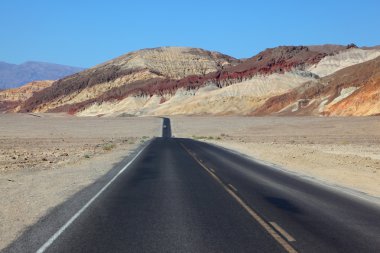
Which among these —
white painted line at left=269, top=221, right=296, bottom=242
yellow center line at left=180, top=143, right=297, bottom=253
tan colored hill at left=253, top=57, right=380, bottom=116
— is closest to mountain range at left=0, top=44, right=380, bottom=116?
tan colored hill at left=253, top=57, right=380, bottom=116

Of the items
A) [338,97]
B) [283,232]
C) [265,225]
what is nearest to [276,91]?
[338,97]

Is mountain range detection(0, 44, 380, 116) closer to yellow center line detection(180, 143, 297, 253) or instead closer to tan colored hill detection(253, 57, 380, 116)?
tan colored hill detection(253, 57, 380, 116)

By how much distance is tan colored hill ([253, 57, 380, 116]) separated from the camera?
3595 inches

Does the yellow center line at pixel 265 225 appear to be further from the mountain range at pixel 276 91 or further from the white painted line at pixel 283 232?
the mountain range at pixel 276 91

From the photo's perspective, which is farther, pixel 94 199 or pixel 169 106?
pixel 169 106

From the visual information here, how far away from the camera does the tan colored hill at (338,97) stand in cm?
9131

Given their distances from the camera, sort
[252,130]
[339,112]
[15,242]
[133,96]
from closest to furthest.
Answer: [15,242] → [252,130] → [339,112] → [133,96]

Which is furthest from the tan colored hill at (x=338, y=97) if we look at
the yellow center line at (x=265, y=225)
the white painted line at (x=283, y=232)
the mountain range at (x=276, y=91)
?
the white painted line at (x=283, y=232)

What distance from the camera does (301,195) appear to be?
15.4 metres

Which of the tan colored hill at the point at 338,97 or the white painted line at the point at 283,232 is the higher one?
the tan colored hill at the point at 338,97

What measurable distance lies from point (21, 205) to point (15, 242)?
4278mm

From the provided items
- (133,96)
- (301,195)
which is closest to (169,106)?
(133,96)

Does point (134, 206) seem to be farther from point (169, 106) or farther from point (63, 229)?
point (169, 106)

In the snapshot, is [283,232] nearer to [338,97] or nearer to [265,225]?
[265,225]
